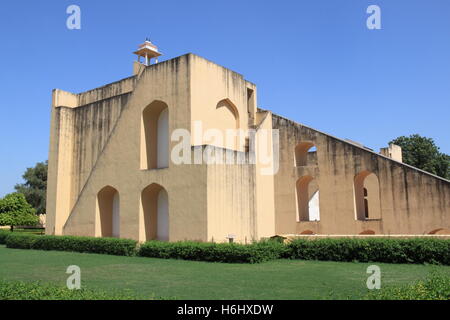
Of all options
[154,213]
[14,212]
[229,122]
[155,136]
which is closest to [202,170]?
[229,122]

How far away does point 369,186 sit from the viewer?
24.5m

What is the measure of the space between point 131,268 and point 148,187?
17.0 feet

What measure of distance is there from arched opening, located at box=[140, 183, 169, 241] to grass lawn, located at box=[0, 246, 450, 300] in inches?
112

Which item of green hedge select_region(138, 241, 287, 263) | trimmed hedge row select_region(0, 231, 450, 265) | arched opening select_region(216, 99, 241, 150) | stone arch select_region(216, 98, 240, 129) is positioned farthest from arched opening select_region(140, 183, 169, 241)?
stone arch select_region(216, 98, 240, 129)

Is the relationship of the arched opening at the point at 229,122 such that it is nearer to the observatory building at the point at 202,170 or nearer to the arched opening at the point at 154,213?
the observatory building at the point at 202,170

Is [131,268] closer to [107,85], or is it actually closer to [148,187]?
[148,187]

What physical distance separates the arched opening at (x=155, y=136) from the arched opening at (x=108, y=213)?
2267mm

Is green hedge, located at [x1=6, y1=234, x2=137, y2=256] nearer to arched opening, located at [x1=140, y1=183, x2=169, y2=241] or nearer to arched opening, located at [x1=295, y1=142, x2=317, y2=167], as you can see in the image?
arched opening, located at [x1=140, y1=183, x2=169, y2=241]

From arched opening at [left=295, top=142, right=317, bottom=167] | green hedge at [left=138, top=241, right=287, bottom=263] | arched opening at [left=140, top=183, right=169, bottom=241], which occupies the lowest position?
green hedge at [left=138, top=241, right=287, bottom=263]

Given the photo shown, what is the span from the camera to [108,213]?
59.7 feet

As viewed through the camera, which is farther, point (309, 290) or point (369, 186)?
point (369, 186)

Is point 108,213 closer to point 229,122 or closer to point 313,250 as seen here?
point 229,122

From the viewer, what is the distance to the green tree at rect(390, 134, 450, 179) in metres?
36.6
